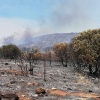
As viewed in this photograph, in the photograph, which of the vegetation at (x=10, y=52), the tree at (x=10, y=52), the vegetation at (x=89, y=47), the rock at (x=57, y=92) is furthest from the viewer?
the tree at (x=10, y=52)

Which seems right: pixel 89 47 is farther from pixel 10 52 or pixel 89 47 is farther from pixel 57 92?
pixel 10 52

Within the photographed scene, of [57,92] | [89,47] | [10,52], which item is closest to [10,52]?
[10,52]

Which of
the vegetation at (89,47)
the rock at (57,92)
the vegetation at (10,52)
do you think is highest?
the vegetation at (10,52)

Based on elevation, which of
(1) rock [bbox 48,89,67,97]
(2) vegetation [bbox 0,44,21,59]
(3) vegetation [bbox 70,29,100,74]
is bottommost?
(1) rock [bbox 48,89,67,97]

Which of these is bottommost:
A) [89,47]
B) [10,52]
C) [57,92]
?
[57,92]

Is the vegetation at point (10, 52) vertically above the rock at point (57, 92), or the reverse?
the vegetation at point (10, 52)

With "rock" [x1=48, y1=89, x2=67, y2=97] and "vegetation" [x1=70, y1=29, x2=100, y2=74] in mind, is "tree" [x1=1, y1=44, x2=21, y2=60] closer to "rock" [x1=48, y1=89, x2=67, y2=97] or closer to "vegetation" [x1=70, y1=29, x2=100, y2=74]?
"vegetation" [x1=70, y1=29, x2=100, y2=74]

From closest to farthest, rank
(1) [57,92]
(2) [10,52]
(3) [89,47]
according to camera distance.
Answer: (1) [57,92] → (3) [89,47] → (2) [10,52]

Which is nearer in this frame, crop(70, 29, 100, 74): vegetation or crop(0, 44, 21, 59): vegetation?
crop(70, 29, 100, 74): vegetation

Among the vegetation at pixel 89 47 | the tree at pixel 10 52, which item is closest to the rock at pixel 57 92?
the vegetation at pixel 89 47

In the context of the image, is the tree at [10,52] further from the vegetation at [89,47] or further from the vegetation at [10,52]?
the vegetation at [89,47]

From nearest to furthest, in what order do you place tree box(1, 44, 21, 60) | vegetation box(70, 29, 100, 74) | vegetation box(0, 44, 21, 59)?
vegetation box(70, 29, 100, 74) → vegetation box(0, 44, 21, 59) → tree box(1, 44, 21, 60)

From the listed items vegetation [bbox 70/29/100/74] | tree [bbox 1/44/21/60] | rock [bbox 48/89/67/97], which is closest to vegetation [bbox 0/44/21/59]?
tree [bbox 1/44/21/60]

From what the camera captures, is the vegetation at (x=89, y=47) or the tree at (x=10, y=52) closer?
Answer: the vegetation at (x=89, y=47)
